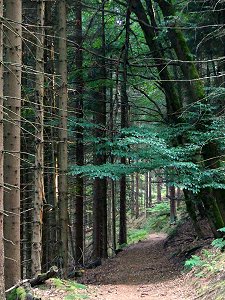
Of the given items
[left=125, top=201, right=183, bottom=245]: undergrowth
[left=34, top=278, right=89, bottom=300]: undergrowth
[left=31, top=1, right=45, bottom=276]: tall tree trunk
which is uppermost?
[left=31, top=1, right=45, bottom=276]: tall tree trunk

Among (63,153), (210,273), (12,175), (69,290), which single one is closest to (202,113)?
(63,153)

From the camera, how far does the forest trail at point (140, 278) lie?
28.4 ft

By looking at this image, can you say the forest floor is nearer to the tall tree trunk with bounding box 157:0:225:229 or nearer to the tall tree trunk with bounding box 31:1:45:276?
the tall tree trunk with bounding box 31:1:45:276

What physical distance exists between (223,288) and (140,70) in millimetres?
11185

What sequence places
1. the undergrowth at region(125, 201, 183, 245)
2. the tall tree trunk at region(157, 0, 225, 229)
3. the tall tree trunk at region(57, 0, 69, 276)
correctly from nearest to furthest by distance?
the tall tree trunk at region(57, 0, 69, 276)
the tall tree trunk at region(157, 0, 225, 229)
the undergrowth at region(125, 201, 183, 245)

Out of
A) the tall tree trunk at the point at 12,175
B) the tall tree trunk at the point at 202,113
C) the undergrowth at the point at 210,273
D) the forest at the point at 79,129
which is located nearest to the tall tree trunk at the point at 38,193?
the forest at the point at 79,129

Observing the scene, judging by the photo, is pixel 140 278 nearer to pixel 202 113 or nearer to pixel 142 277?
pixel 142 277

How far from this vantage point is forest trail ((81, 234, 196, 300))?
8.66m

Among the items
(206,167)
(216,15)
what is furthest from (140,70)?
(206,167)

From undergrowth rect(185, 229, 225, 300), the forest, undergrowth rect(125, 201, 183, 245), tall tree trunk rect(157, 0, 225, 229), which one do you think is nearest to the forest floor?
undergrowth rect(185, 229, 225, 300)

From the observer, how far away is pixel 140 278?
12094mm

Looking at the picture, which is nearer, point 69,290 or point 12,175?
point 69,290

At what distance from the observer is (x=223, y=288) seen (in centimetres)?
630

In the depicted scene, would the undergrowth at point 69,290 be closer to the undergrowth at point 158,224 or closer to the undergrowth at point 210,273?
the undergrowth at point 210,273
